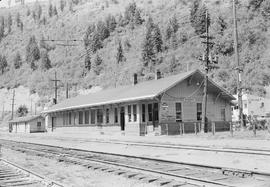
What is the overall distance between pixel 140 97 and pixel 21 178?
1859 cm

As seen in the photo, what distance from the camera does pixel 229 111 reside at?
35031mm

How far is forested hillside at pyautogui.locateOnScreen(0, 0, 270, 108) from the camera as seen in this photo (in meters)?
71.3

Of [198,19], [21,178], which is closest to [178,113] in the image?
[21,178]

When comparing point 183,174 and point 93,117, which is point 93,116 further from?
point 183,174

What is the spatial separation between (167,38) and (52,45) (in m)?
41.9

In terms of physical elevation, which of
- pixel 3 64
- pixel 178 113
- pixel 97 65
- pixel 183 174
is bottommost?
pixel 183 174

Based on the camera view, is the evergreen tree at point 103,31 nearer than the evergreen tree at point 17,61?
Yes

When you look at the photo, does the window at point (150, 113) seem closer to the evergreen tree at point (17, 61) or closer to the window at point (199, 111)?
the window at point (199, 111)

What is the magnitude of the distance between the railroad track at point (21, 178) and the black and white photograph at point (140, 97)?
37mm

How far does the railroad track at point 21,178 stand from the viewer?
1002 centimetres

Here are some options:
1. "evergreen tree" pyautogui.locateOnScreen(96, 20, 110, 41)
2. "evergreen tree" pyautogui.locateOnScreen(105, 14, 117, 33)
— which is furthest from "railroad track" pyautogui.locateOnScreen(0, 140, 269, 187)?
"evergreen tree" pyautogui.locateOnScreen(105, 14, 117, 33)

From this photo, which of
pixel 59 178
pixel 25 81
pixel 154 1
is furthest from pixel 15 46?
pixel 59 178

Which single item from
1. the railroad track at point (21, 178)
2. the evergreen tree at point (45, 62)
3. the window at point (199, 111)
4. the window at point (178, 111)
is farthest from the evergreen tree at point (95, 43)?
the railroad track at point (21, 178)

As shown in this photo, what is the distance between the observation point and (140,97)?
2934cm
